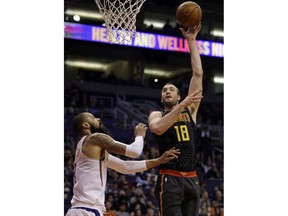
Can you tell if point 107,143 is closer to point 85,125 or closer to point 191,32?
point 85,125

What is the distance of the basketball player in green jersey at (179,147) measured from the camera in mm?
5672

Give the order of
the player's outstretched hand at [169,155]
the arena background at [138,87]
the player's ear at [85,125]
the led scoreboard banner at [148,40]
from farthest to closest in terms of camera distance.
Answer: the led scoreboard banner at [148,40]
the arena background at [138,87]
the player's ear at [85,125]
the player's outstretched hand at [169,155]

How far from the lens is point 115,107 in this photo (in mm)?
19953

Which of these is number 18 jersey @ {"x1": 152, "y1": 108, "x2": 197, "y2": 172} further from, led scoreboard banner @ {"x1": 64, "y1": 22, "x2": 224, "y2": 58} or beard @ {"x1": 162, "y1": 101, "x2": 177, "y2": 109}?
led scoreboard banner @ {"x1": 64, "y1": 22, "x2": 224, "y2": 58}

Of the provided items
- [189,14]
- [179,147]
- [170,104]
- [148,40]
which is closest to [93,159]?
[179,147]

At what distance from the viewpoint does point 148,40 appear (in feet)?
71.6

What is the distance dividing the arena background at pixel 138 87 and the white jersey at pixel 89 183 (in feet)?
21.7

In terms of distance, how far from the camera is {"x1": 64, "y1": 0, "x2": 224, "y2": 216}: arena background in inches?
592

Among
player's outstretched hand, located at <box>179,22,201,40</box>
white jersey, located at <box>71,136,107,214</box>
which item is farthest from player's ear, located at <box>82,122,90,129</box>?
player's outstretched hand, located at <box>179,22,201,40</box>

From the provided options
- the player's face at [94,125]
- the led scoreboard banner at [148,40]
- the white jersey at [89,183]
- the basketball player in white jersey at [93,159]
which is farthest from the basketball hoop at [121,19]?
the led scoreboard banner at [148,40]

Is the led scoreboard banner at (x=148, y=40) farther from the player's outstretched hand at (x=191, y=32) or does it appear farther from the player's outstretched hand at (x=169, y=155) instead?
the player's outstretched hand at (x=169, y=155)
